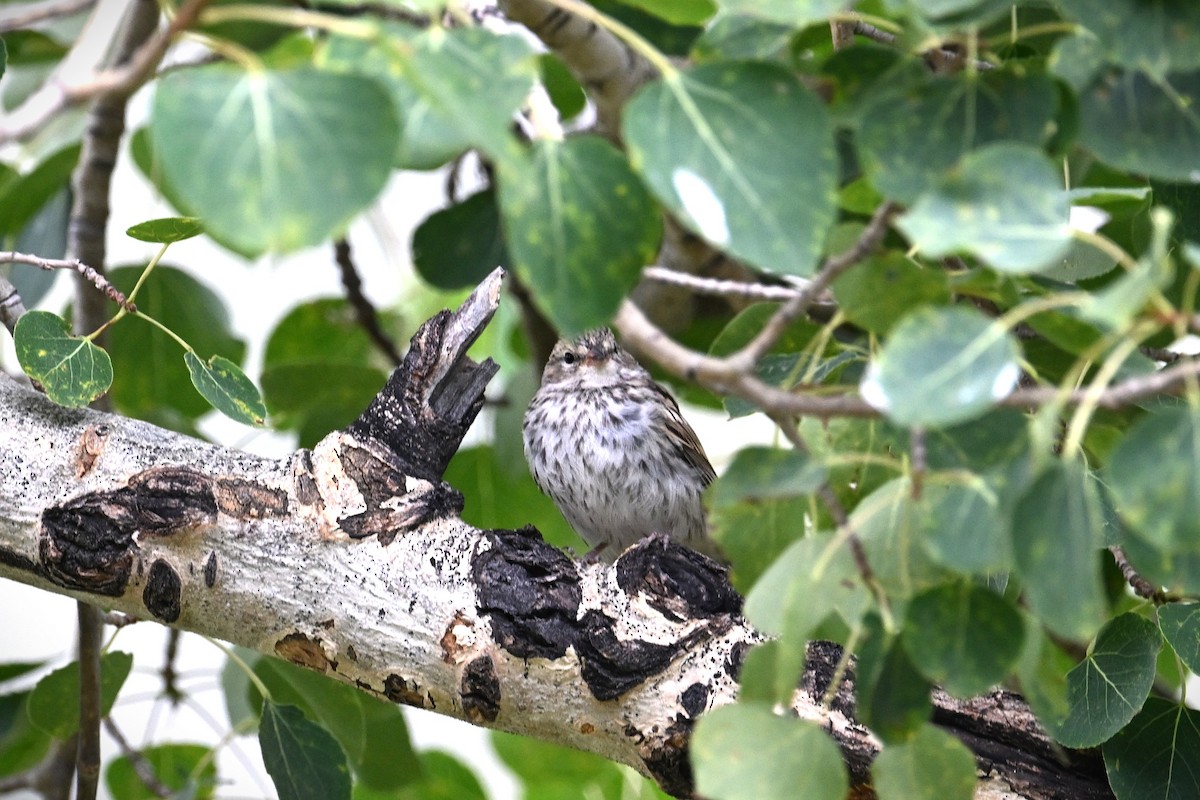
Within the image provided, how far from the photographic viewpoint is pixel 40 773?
228 centimetres

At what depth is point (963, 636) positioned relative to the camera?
747 mm

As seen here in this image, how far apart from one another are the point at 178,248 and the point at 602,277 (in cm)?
346

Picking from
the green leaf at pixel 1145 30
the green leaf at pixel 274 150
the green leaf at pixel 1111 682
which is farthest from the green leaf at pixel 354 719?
the green leaf at pixel 1145 30

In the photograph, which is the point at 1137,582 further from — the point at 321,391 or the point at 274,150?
the point at 321,391

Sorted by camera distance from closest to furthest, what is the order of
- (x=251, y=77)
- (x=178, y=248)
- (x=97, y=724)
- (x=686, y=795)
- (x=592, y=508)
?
(x=251, y=77) → (x=686, y=795) → (x=97, y=724) → (x=592, y=508) → (x=178, y=248)

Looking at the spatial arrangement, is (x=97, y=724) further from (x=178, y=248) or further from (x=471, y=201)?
(x=178, y=248)

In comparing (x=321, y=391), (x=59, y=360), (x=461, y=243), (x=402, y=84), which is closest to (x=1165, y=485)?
(x=402, y=84)

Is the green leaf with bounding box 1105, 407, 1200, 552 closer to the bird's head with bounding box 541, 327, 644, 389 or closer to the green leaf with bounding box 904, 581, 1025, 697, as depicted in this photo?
the green leaf with bounding box 904, 581, 1025, 697

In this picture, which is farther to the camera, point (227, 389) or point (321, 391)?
point (321, 391)

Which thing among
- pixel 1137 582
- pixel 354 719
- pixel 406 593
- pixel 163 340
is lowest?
pixel 354 719

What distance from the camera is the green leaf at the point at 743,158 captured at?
0.70 m

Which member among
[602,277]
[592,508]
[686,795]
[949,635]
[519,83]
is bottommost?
[592,508]

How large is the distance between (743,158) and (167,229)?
2.54ft

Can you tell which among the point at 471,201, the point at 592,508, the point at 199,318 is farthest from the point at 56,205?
the point at 592,508
